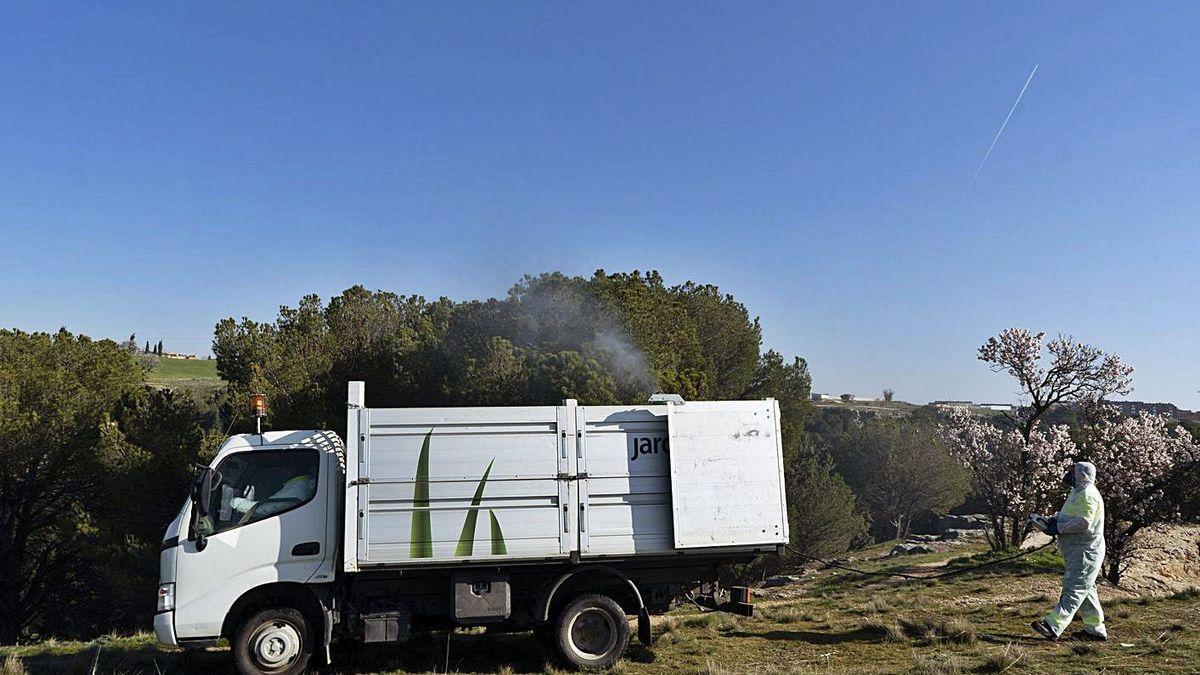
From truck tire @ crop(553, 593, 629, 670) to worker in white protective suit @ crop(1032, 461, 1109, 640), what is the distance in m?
4.65

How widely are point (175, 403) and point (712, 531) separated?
1898 centimetres

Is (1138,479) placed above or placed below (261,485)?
below

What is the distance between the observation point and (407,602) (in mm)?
8406

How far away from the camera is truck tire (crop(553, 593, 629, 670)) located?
840 centimetres

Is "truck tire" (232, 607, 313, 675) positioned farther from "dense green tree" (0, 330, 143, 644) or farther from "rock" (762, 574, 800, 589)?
"rock" (762, 574, 800, 589)

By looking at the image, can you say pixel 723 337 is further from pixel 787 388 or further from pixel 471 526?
pixel 471 526

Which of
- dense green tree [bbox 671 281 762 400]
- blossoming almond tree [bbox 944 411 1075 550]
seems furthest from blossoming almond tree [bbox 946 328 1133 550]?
dense green tree [bbox 671 281 762 400]

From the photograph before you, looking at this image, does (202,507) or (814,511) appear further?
(814,511)

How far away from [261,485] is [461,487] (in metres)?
2.12

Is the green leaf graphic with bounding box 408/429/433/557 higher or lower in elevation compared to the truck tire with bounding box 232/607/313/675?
higher

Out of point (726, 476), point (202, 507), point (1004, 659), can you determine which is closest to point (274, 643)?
point (202, 507)

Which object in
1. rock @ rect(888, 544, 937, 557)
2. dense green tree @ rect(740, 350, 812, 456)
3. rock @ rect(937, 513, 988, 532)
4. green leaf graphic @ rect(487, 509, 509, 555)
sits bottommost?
rock @ rect(937, 513, 988, 532)

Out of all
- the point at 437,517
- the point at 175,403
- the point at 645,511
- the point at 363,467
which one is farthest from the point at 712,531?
the point at 175,403

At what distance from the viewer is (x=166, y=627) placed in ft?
25.5
